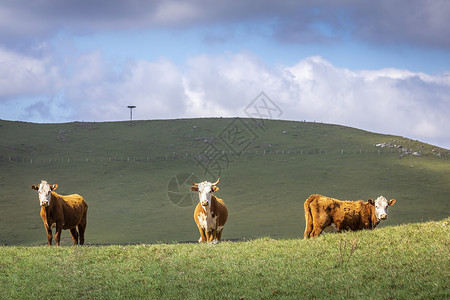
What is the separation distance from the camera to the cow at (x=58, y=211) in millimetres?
22047

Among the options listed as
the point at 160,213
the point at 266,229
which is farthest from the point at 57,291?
the point at 160,213

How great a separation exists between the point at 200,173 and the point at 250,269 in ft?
251

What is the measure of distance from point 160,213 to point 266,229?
16.8m

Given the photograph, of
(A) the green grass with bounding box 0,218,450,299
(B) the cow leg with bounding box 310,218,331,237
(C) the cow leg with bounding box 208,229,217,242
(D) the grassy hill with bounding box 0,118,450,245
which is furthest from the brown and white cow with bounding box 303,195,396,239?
(D) the grassy hill with bounding box 0,118,450,245

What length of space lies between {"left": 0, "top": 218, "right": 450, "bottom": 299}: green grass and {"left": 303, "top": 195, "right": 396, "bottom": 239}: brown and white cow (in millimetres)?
1855

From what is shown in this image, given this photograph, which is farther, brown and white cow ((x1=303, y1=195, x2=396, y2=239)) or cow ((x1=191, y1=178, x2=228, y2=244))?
cow ((x1=191, y1=178, x2=228, y2=244))

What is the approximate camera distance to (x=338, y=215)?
21.1 metres

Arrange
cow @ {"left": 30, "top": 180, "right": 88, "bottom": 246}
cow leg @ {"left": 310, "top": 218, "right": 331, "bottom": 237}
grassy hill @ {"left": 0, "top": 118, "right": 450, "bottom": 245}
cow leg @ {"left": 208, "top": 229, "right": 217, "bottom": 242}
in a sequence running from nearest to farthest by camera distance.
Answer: cow leg @ {"left": 310, "top": 218, "right": 331, "bottom": 237}, cow leg @ {"left": 208, "top": 229, "right": 217, "bottom": 242}, cow @ {"left": 30, "top": 180, "right": 88, "bottom": 246}, grassy hill @ {"left": 0, "top": 118, "right": 450, "bottom": 245}

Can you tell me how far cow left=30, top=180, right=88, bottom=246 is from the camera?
22047mm

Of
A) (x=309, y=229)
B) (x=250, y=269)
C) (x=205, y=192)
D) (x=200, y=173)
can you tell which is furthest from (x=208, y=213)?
(x=200, y=173)

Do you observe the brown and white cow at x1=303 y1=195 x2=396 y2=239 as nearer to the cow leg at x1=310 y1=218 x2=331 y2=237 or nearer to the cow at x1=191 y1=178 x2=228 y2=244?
the cow leg at x1=310 y1=218 x2=331 y2=237

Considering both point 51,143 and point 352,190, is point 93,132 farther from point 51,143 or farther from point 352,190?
point 352,190

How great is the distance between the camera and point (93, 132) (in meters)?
134

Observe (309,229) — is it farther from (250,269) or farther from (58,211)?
(58,211)
